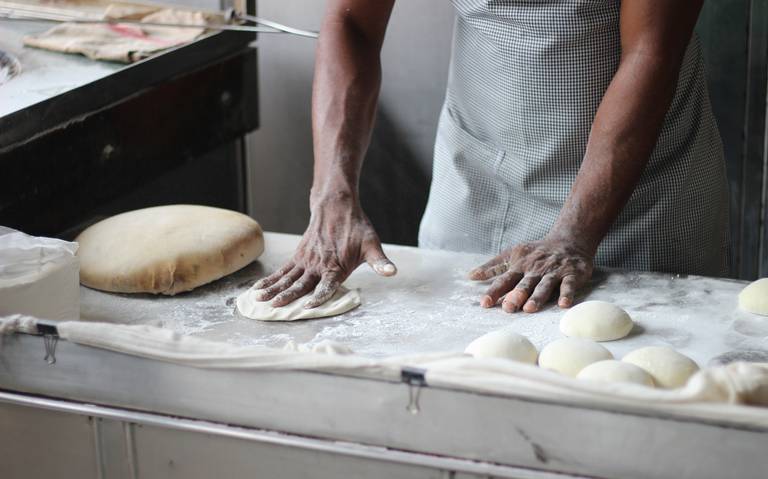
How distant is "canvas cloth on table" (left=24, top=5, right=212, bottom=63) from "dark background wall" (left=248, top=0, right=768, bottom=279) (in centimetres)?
62

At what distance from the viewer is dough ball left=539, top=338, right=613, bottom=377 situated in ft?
4.25

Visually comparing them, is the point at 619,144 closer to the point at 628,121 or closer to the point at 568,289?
the point at 628,121

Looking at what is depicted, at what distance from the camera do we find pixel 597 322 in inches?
56.3

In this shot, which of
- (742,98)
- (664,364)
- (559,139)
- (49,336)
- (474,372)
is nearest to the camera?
(474,372)

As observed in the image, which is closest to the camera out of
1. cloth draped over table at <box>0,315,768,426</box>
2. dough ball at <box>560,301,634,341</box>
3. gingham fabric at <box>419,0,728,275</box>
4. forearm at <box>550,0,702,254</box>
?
cloth draped over table at <box>0,315,768,426</box>

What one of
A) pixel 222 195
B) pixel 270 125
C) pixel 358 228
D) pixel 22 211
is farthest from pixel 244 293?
pixel 270 125

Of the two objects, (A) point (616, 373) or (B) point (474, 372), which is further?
(A) point (616, 373)

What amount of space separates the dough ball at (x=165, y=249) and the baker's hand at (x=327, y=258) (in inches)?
3.9

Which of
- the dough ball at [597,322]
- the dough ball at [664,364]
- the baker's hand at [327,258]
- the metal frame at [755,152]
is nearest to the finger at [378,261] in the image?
the baker's hand at [327,258]

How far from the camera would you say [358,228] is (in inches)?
68.1

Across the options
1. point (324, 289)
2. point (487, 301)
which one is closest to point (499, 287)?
point (487, 301)

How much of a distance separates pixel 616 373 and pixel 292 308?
2.05 feet

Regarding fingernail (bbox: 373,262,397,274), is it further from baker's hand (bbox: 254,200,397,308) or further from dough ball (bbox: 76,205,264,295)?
dough ball (bbox: 76,205,264,295)

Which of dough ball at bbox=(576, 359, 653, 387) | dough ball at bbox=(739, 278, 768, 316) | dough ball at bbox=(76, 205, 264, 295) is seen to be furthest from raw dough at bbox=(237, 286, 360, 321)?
dough ball at bbox=(739, 278, 768, 316)
